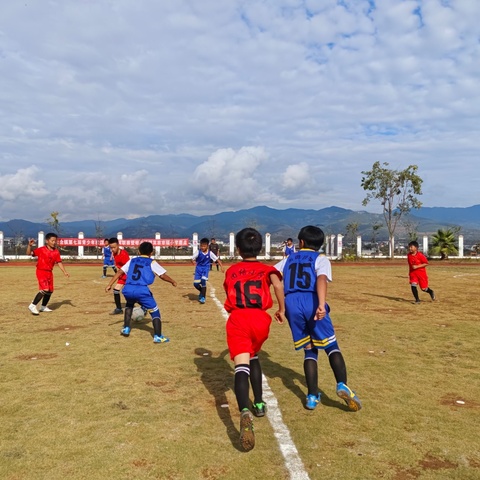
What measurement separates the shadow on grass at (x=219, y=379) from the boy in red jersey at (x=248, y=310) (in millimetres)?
361

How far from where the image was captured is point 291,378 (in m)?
5.81

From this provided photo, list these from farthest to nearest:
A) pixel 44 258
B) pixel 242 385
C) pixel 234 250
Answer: pixel 234 250, pixel 44 258, pixel 242 385

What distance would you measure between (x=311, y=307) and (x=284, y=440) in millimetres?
1407

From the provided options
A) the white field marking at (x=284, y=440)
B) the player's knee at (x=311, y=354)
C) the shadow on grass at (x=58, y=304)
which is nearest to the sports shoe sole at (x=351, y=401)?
the player's knee at (x=311, y=354)

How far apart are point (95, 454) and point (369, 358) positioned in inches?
175

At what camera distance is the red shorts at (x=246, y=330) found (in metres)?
4.29

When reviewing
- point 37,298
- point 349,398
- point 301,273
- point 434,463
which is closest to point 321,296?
point 301,273

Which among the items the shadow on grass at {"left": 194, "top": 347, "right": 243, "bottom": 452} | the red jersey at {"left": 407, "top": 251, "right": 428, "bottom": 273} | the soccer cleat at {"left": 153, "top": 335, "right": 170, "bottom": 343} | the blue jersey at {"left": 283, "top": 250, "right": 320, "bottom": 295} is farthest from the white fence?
the blue jersey at {"left": 283, "top": 250, "right": 320, "bottom": 295}

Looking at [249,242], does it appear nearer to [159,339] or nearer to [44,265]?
[159,339]

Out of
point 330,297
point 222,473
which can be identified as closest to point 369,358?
point 222,473

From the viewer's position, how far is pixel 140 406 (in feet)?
15.5

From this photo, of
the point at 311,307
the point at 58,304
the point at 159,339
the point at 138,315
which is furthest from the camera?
the point at 58,304

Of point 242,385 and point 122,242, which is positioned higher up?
point 122,242

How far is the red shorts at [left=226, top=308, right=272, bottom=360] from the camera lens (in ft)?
14.1
